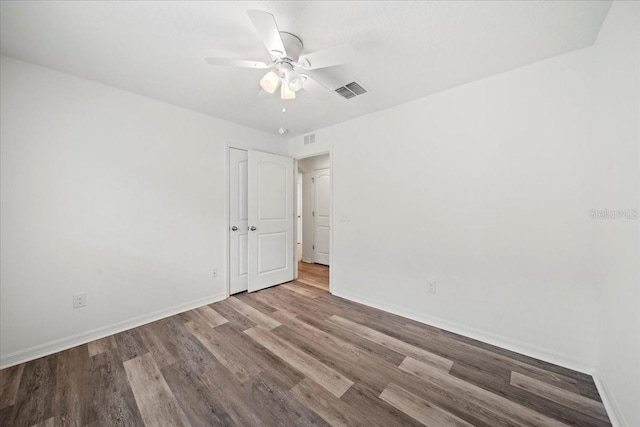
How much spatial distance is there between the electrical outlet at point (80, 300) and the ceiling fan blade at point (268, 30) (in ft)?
8.74

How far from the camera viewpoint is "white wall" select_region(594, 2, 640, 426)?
1.14 metres

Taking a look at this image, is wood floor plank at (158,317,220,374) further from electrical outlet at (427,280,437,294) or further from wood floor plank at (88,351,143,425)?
electrical outlet at (427,280,437,294)

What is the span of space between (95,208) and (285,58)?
2.23m

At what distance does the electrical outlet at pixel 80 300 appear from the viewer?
205 cm

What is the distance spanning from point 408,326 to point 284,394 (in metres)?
1.44

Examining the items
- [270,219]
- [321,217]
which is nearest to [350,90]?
[270,219]

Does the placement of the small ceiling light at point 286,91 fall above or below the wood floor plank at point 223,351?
above

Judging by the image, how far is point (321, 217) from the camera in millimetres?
5051

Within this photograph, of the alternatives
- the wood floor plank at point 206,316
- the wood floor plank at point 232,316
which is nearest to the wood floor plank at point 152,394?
the wood floor plank at point 206,316

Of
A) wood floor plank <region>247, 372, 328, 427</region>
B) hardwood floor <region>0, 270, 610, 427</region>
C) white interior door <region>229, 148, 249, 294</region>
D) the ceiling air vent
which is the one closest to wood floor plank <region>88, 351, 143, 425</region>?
hardwood floor <region>0, 270, 610, 427</region>

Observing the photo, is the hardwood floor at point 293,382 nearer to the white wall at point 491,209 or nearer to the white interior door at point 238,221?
the white wall at point 491,209

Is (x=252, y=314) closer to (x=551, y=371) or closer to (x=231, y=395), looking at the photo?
(x=231, y=395)

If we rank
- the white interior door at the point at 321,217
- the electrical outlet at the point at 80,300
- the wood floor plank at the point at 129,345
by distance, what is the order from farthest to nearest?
the white interior door at the point at 321,217 → the electrical outlet at the point at 80,300 → the wood floor plank at the point at 129,345

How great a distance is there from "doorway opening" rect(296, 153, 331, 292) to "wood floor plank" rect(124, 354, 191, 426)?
9.70ft
